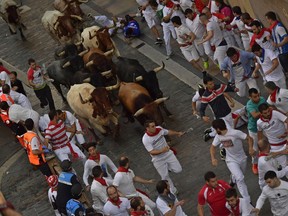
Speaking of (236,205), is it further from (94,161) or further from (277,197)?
(94,161)

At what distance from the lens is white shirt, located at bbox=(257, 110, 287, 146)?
13.6 m

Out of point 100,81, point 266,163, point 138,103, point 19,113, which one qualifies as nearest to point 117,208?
point 266,163

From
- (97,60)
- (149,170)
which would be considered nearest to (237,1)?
(97,60)

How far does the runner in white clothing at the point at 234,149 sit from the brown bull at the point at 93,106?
4.34 meters

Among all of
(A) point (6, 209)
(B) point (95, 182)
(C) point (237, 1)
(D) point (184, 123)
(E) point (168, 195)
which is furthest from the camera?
(C) point (237, 1)

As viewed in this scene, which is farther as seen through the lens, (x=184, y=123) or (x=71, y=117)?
(x=184, y=123)

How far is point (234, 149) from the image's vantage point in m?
13.8

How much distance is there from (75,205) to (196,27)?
6891mm

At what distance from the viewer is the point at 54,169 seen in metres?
16.7

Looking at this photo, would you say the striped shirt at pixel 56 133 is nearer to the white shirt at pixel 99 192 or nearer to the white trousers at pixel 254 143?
the white shirt at pixel 99 192

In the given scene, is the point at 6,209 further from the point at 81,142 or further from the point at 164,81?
the point at 164,81

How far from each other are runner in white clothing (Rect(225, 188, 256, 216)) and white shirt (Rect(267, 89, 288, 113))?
2.58m

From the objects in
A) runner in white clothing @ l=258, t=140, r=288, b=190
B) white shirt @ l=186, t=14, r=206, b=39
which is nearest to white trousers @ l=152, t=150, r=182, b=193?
runner in white clothing @ l=258, t=140, r=288, b=190

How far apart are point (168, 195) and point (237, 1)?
8.93 m
